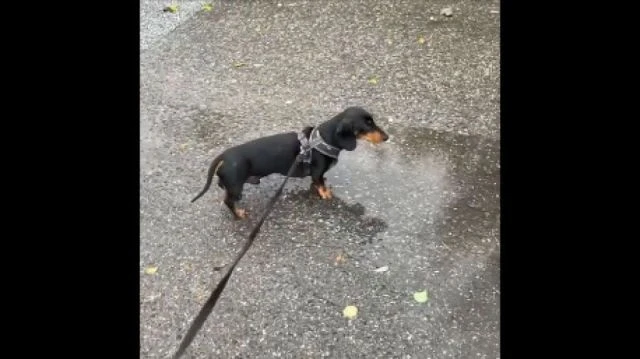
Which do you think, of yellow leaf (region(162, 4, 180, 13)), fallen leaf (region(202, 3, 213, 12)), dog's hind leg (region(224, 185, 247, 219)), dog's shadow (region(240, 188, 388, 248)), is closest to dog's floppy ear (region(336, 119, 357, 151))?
dog's shadow (region(240, 188, 388, 248))

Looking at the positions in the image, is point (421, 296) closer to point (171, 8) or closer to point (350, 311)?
point (350, 311)

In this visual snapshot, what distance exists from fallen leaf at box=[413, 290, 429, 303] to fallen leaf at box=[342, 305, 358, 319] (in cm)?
38

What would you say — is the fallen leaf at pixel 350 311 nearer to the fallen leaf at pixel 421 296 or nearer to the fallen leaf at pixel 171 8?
the fallen leaf at pixel 421 296

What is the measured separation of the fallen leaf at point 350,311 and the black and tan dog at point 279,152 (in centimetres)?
103

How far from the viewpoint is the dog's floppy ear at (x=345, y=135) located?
3.85 m

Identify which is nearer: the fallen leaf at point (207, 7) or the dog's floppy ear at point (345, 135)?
the dog's floppy ear at point (345, 135)

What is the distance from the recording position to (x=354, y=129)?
3.87 metres

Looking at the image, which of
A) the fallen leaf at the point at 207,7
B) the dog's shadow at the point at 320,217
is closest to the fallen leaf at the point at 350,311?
the dog's shadow at the point at 320,217

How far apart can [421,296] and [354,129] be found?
1.19m

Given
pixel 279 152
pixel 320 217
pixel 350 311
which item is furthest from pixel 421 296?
pixel 279 152

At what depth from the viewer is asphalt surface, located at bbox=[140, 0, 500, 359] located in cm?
340

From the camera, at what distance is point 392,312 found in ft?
11.3

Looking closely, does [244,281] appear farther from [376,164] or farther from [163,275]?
[376,164]
